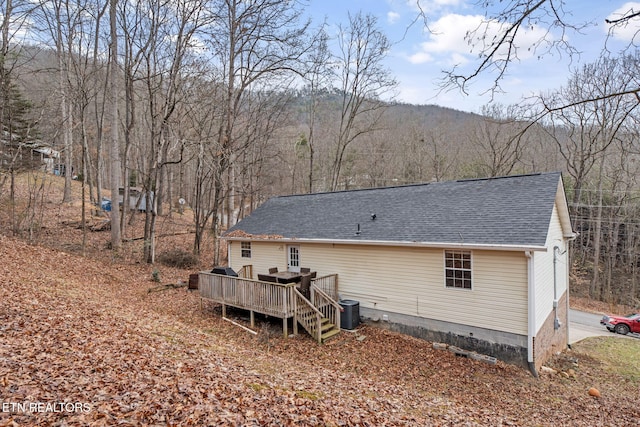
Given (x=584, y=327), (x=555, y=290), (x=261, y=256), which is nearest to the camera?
(x=555, y=290)

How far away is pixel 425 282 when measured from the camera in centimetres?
1005

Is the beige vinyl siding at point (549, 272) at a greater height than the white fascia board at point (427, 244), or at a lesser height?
lesser

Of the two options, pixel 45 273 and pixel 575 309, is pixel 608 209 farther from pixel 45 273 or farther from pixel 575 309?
pixel 45 273

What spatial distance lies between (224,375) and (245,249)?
9648 millimetres

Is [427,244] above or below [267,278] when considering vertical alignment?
above

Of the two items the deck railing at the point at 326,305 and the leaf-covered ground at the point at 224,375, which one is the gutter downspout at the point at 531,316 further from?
the deck railing at the point at 326,305

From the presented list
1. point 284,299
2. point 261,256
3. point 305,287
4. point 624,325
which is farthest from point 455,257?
point 624,325

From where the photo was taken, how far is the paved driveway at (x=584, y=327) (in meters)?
14.9

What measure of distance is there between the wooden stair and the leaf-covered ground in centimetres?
38

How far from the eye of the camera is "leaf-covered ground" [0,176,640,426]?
4027mm

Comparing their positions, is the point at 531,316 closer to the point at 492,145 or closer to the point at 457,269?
the point at 457,269

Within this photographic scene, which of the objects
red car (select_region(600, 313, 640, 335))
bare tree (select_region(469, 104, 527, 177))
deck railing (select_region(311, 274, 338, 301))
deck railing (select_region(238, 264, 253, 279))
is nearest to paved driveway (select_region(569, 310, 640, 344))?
red car (select_region(600, 313, 640, 335))

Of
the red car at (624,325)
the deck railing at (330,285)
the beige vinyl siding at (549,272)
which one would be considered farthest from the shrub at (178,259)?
the red car at (624,325)

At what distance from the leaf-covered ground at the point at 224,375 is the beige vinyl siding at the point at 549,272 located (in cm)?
171
